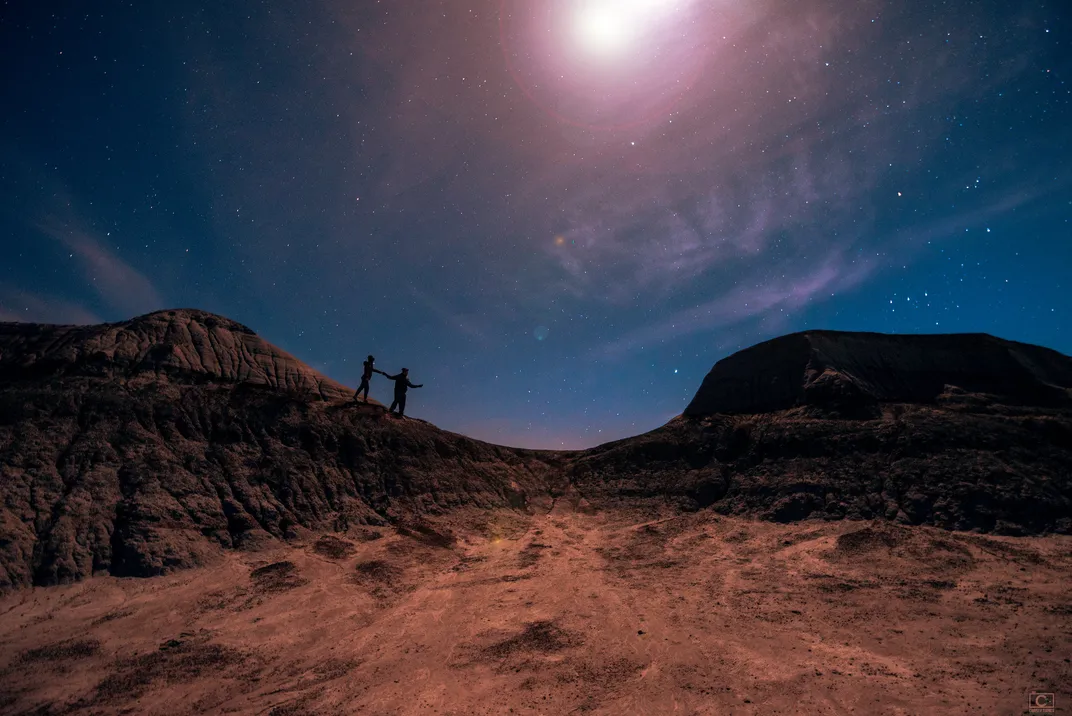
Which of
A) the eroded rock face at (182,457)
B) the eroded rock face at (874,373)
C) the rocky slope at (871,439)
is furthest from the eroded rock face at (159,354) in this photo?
the eroded rock face at (874,373)

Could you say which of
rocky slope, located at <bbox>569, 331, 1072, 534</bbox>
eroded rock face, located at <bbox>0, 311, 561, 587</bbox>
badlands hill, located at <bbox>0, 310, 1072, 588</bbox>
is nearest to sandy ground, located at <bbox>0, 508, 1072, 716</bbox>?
eroded rock face, located at <bbox>0, 311, 561, 587</bbox>

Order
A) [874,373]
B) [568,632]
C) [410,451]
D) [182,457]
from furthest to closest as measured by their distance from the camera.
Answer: [874,373] < [410,451] < [182,457] < [568,632]

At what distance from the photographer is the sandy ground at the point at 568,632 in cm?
805

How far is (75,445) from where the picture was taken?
652 inches

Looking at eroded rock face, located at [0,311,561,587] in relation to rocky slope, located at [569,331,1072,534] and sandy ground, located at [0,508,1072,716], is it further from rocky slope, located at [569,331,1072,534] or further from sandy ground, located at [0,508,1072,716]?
rocky slope, located at [569,331,1072,534]

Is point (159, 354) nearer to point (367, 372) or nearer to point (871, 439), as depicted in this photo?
point (367, 372)

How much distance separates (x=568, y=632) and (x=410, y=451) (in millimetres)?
15699

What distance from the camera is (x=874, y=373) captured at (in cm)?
2975

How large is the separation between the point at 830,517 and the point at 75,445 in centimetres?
3049

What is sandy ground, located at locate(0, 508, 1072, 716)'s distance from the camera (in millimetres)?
8047

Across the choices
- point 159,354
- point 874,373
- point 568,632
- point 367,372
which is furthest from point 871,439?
point 159,354

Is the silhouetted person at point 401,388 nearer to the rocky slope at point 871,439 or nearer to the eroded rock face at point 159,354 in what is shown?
the eroded rock face at point 159,354

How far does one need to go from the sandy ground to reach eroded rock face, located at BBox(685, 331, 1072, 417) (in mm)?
11884

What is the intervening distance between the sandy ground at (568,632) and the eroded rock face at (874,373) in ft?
39.0
